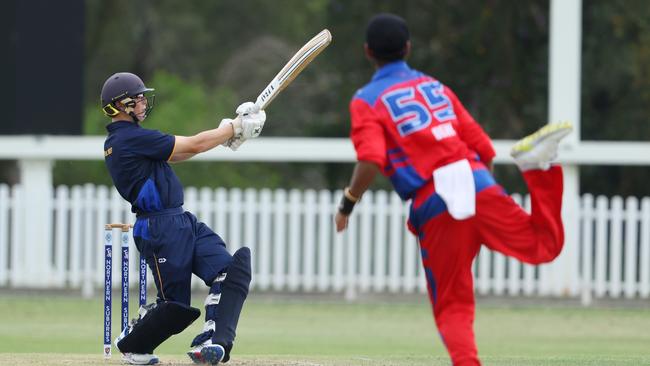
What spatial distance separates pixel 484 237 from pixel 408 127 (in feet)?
2.24

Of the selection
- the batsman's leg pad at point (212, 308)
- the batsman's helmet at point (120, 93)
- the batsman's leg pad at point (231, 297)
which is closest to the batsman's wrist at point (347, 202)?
the batsman's leg pad at point (231, 297)

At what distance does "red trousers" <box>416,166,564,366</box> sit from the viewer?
6742 mm

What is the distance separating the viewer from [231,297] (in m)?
8.16

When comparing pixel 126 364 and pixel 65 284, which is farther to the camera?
pixel 65 284

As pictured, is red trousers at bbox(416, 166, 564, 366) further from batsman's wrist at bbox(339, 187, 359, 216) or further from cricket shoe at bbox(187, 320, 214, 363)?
cricket shoe at bbox(187, 320, 214, 363)

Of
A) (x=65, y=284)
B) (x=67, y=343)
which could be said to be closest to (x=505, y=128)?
(x=65, y=284)

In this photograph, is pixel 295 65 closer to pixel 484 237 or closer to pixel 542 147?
pixel 484 237

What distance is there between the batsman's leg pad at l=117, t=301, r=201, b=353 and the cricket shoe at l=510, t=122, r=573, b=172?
247 centimetres

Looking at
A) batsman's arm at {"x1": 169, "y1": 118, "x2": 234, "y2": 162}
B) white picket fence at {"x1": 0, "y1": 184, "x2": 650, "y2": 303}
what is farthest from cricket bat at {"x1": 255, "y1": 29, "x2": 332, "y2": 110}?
white picket fence at {"x1": 0, "y1": 184, "x2": 650, "y2": 303}

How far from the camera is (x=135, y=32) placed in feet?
123

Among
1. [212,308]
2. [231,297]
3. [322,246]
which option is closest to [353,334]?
[322,246]

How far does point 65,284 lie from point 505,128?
9.38 m

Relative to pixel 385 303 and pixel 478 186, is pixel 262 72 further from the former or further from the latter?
pixel 478 186

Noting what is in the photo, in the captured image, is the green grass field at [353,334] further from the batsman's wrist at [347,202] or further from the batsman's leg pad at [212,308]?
the batsman's wrist at [347,202]
